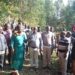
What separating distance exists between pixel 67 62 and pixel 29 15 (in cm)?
4240

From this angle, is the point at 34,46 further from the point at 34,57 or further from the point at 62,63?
the point at 62,63

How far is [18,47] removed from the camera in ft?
44.1

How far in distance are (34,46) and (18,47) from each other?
0.93m

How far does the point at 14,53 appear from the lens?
45.1 feet

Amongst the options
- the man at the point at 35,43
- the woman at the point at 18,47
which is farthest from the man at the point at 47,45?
the woman at the point at 18,47

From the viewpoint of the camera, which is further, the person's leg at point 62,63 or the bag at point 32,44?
the bag at point 32,44

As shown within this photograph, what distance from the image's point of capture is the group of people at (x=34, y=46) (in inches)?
512

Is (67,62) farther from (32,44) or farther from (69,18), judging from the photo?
(69,18)

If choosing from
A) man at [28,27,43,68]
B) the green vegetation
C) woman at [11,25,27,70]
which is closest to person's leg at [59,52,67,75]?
man at [28,27,43,68]

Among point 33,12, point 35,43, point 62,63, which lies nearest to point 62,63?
point 62,63

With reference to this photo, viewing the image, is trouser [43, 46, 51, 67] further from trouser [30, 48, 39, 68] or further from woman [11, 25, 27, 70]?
woman [11, 25, 27, 70]

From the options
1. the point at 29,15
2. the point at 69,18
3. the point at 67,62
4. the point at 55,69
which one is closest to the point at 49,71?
the point at 55,69

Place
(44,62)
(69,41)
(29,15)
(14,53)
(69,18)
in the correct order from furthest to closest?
(69,18)
(29,15)
(44,62)
(14,53)
(69,41)

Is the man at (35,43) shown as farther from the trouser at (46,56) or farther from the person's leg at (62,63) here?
the person's leg at (62,63)
